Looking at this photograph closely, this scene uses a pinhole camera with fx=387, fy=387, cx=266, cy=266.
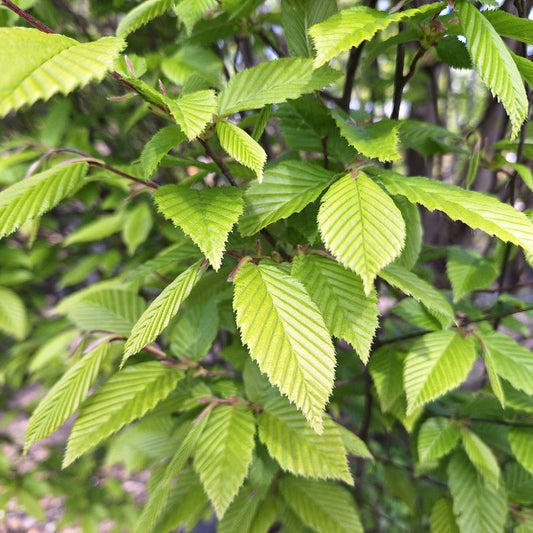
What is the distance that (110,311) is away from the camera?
0.96m

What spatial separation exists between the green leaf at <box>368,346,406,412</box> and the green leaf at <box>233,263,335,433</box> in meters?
0.39

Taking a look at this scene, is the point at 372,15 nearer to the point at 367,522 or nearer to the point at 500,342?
the point at 500,342

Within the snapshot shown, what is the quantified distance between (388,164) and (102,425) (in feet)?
2.45

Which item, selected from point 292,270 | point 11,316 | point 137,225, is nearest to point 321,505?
point 292,270

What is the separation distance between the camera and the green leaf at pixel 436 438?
0.87m

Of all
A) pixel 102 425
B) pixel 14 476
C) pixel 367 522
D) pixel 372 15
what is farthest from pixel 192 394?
pixel 14 476

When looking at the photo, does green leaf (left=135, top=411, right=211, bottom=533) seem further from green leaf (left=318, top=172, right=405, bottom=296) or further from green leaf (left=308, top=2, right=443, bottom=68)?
green leaf (left=308, top=2, right=443, bottom=68)

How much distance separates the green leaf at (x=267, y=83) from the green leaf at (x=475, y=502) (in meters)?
0.95

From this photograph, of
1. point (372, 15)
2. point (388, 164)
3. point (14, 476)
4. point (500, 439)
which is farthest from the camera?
point (14, 476)

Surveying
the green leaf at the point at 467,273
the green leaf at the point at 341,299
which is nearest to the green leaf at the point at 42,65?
the green leaf at the point at 341,299

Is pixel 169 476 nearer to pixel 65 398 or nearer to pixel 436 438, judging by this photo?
pixel 65 398

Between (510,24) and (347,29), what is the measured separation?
0.27 meters

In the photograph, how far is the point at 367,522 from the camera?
200 centimetres

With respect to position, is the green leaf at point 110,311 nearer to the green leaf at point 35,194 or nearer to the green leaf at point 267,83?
the green leaf at point 35,194
